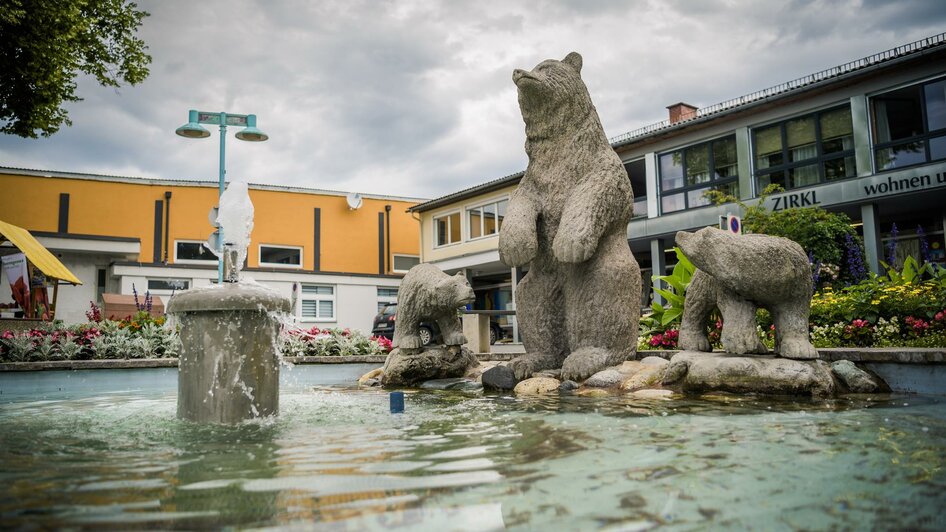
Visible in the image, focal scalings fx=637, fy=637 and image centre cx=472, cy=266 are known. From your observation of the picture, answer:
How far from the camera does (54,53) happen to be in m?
9.33

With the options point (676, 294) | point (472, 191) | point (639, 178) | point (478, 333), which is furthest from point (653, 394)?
point (472, 191)

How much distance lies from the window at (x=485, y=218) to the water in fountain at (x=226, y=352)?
18567mm

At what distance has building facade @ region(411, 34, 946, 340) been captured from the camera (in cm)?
1367

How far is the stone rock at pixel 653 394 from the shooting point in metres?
3.50

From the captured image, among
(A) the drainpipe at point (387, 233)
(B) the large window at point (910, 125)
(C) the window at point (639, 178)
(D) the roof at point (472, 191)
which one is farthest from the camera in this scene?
(A) the drainpipe at point (387, 233)

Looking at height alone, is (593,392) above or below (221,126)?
below

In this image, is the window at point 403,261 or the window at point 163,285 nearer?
the window at point 163,285

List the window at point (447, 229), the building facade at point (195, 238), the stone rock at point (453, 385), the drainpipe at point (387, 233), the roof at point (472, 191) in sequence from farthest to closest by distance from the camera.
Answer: the drainpipe at point (387, 233), the window at point (447, 229), the roof at point (472, 191), the building facade at point (195, 238), the stone rock at point (453, 385)

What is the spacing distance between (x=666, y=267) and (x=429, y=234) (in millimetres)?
9208

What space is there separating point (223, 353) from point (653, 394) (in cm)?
229

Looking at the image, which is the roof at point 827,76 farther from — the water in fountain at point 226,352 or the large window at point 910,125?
the water in fountain at point 226,352

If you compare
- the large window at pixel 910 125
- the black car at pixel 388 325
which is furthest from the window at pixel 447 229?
the large window at pixel 910 125

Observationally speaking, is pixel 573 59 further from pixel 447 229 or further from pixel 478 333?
pixel 447 229

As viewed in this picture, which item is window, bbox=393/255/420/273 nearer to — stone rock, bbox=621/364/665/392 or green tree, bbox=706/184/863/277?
green tree, bbox=706/184/863/277
